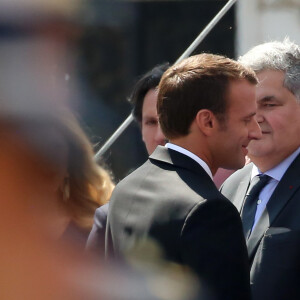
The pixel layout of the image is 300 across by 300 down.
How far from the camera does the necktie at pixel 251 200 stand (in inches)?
92.2

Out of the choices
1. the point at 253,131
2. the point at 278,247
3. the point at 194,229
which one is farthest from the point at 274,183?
the point at 194,229

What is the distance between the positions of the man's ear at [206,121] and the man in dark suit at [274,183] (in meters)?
0.46

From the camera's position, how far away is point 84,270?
0.75 m

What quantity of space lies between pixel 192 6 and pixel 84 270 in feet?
21.5

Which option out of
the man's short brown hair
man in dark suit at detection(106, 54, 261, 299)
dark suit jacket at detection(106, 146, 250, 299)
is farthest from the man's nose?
dark suit jacket at detection(106, 146, 250, 299)

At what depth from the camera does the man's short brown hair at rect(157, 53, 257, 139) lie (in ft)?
6.20

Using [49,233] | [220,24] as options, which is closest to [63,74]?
[49,233]

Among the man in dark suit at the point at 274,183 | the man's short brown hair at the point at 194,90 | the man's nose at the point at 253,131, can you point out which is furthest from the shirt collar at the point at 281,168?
the man's short brown hair at the point at 194,90

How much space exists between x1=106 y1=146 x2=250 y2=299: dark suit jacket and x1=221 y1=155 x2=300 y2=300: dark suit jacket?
40cm

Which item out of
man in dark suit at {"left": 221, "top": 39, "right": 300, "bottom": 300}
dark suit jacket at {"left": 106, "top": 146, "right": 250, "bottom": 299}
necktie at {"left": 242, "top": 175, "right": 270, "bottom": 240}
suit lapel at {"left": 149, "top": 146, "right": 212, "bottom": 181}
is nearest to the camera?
dark suit jacket at {"left": 106, "top": 146, "right": 250, "bottom": 299}

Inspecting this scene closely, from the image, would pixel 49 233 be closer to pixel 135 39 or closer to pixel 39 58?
pixel 39 58

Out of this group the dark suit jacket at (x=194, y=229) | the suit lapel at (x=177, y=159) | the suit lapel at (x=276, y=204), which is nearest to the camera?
the dark suit jacket at (x=194, y=229)

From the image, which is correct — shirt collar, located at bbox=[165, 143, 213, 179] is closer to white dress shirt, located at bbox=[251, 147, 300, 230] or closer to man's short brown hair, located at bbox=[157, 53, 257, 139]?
man's short brown hair, located at bbox=[157, 53, 257, 139]

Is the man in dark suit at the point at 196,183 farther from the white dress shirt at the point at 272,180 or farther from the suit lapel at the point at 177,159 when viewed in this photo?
the white dress shirt at the point at 272,180
